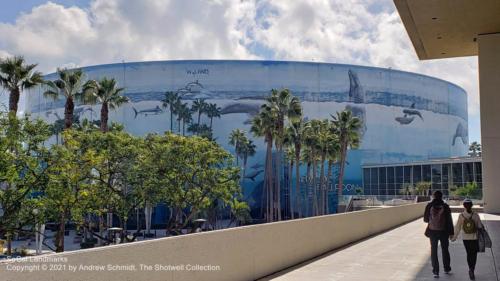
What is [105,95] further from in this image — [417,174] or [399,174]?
[399,174]

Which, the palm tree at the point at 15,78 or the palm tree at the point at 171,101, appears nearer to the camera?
the palm tree at the point at 15,78

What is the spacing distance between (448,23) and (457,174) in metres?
64.4

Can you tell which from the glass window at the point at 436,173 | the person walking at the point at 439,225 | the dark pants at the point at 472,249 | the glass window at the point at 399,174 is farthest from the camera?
the glass window at the point at 399,174

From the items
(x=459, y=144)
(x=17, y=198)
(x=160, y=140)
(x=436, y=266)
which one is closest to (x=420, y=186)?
(x=459, y=144)

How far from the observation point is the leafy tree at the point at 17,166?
22.8 meters

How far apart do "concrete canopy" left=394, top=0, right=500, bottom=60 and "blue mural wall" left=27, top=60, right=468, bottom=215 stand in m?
70.4

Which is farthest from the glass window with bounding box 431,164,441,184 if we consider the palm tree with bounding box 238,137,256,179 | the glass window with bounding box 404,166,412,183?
the palm tree with bounding box 238,137,256,179

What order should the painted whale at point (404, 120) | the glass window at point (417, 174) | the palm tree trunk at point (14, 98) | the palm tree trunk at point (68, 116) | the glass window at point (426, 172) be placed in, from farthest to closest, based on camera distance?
the painted whale at point (404, 120) < the glass window at point (417, 174) < the glass window at point (426, 172) < the palm tree trunk at point (68, 116) < the palm tree trunk at point (14, 98)

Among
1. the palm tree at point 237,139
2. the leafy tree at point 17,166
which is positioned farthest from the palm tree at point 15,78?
the palm tree at point 237,139

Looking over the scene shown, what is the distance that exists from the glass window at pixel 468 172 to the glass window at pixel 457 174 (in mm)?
963

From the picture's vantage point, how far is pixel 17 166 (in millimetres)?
23172

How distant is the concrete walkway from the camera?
10.1 metres

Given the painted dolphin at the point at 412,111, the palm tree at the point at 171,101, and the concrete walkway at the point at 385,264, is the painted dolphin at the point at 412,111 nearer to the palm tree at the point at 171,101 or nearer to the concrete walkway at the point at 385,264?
the palm tree at the point at 171,101

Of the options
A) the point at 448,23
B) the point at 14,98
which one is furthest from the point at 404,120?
the point at 448,23
